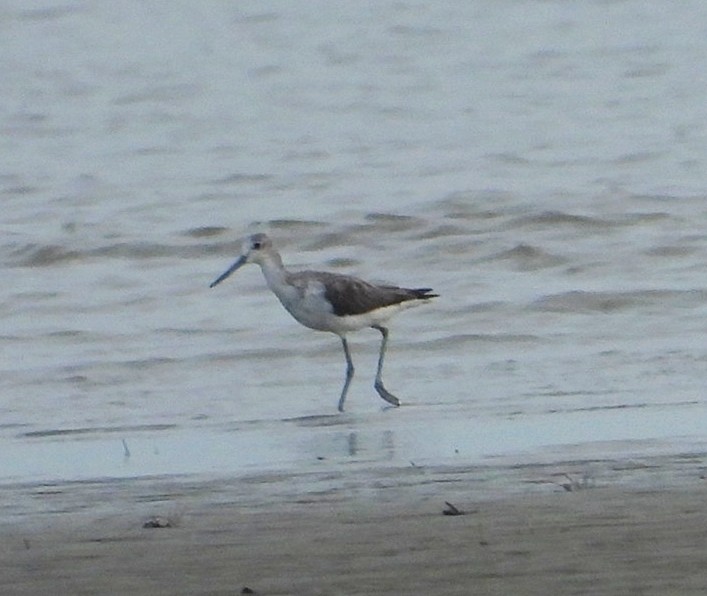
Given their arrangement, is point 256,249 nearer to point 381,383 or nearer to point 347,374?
point 347,374

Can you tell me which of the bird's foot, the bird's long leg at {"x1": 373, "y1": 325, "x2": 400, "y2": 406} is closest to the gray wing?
the bird's long leg at {"x1": 373, "y1": 325, "x2": 400, "y2": 406}

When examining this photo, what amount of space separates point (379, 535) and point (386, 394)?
4.56 meters

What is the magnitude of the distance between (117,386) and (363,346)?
92.6 inches

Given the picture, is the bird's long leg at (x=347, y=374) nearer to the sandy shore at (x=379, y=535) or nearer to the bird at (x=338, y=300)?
the bird at (x=338, y=300)

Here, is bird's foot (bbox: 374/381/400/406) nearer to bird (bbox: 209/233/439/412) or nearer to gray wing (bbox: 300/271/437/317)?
bird (bbox: 209/233/439/412)

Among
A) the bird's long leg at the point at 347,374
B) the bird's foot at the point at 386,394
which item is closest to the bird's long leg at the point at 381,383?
the bird's foot at the point at 386,394

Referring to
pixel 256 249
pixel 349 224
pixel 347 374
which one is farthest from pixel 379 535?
pixel 349 224

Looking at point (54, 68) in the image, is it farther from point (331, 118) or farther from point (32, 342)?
point (32, 342)

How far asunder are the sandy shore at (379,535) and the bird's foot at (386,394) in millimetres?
2870

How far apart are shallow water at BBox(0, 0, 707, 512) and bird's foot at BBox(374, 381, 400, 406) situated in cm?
8

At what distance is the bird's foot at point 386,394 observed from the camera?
31.9 feet

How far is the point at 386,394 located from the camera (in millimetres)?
9930

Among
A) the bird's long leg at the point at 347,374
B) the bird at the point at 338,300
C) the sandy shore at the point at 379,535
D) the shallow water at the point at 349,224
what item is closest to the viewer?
the sandy shore at the point at 379,535

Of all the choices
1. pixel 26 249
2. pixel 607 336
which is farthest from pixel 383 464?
pixel 26 249
